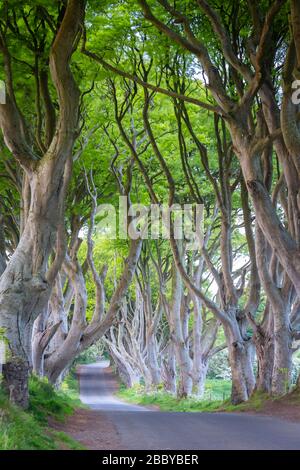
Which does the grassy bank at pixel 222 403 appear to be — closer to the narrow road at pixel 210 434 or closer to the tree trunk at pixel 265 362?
the tree trunk at pixel 265 362

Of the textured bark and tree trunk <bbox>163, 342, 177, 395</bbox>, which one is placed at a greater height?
the textured bark

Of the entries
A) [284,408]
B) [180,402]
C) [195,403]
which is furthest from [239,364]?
[180,402]

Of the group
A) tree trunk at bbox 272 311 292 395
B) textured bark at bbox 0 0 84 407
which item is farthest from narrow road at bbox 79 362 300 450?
tree trunk at bbox 272 311 292 395

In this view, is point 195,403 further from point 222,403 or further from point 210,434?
point 210,434

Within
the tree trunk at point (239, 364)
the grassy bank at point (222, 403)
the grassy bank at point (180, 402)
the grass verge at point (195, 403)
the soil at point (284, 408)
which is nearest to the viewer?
the soil at point (284, 408)

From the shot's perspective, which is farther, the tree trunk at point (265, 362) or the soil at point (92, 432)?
the tree trunk at point (265, 362)

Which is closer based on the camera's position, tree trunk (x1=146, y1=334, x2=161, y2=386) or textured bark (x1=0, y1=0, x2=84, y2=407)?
textured bark (x1=0, y1=0, x2=84, y2=407)

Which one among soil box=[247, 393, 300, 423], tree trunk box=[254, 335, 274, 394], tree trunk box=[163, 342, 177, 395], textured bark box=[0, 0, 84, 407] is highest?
textured bark box=[0, 0, 84, 407]

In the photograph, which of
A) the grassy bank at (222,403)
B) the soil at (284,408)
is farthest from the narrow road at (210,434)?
the grassy bank at (222,403)

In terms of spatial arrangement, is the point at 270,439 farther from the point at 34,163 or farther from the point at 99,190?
the point at 99,190

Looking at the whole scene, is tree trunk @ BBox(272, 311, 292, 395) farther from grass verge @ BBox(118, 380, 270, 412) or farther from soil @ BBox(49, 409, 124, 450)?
soil @ BBox(49, 409, 124, 450)

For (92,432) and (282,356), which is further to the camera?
(282,356)

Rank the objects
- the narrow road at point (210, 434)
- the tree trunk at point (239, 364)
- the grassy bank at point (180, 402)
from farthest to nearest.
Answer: the grassy bank at point (180, 402)
the tree trunk at point (239, 364)
the narrow road at point (210, 434)
